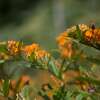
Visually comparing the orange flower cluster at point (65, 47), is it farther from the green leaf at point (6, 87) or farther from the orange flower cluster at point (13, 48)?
the green leaf at point (6, 87)

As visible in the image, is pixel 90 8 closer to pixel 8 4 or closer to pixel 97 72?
pixel 8 4

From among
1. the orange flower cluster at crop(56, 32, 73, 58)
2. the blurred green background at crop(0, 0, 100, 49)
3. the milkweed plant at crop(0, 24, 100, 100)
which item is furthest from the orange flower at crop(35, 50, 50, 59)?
the blurred green background at crop(0, 0, 100, 49)

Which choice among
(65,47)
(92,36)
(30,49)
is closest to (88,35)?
(92,36)

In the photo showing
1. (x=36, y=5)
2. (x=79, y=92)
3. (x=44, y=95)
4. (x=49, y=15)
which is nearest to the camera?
(x=79, y=92)

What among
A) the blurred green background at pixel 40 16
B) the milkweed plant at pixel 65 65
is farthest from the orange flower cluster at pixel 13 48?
the blurred green background at pixel 40 16

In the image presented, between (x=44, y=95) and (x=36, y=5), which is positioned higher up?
(x=44, y=95)

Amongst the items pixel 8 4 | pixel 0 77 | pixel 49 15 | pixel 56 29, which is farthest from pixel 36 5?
pixel 0 77

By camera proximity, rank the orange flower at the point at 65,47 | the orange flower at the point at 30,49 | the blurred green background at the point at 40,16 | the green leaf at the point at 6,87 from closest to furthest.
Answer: the green leaf at the point at 6,87, the orange flower at the point at 30,49, the orange flower at the point at 65,47, the blurred green background at the point at 40,16

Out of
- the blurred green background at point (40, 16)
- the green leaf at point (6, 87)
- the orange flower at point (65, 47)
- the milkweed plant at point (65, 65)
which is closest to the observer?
the milkweed plant at point (65, 65)

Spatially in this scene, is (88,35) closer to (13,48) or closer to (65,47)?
(13,48)
